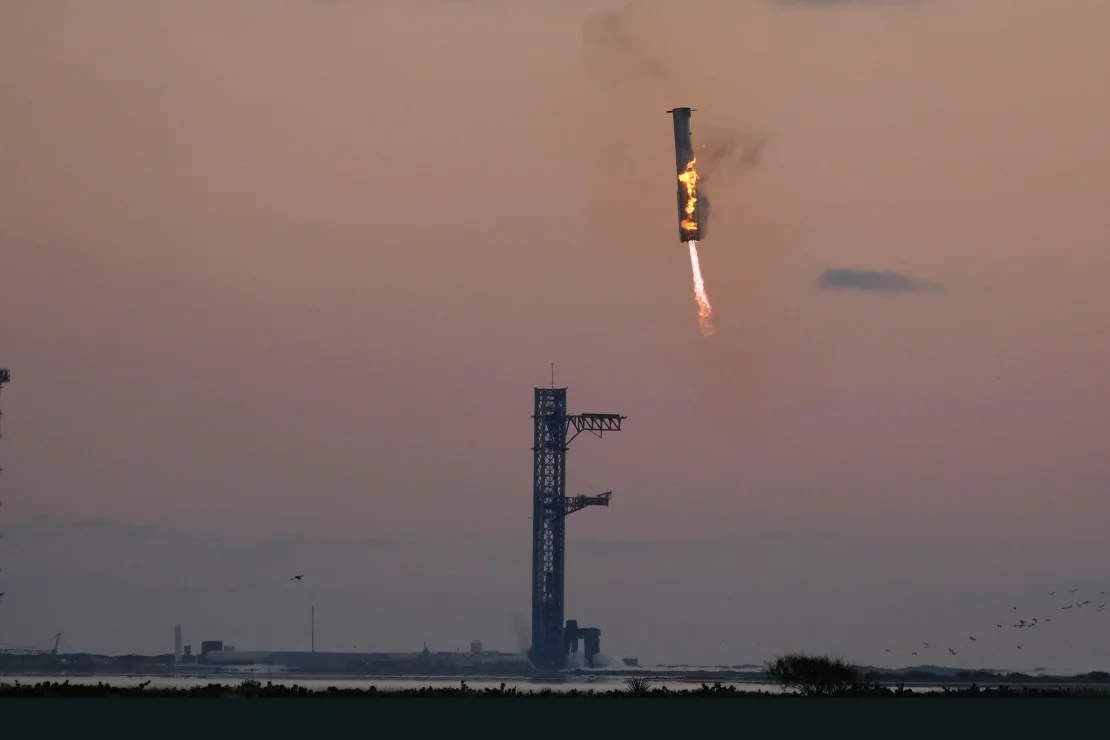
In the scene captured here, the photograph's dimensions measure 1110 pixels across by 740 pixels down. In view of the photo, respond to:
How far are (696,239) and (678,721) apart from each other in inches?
1185

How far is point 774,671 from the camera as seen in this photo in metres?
140

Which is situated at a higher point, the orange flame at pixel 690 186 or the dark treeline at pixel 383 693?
the orange flame at pixel 690 186

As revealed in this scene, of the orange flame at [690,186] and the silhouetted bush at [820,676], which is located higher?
the orange flame at [690,186]

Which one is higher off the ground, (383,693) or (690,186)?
(690,186)

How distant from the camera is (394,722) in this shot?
97.1 m

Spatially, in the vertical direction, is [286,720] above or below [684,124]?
below

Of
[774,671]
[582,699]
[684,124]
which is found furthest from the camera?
[774,671]

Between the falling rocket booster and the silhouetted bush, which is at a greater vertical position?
the falling rocket booster

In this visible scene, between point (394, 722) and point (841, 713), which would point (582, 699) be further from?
point (394, 722)

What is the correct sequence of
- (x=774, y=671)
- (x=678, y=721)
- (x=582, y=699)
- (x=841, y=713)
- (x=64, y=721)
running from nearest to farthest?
1. (x=64, y=721)
2. (x=678, y=721)
3. (x=841, y=713)
4. (x=582, y=699)
5. (x=774, y=671)

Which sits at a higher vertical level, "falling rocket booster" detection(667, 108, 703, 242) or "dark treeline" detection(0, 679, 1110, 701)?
"falling rocket booster" detection(667, 108, 703, 242)

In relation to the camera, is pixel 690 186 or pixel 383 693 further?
pixel 383 693

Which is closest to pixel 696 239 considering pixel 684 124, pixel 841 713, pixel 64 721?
pixel 684 124

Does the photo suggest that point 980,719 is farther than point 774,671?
No
